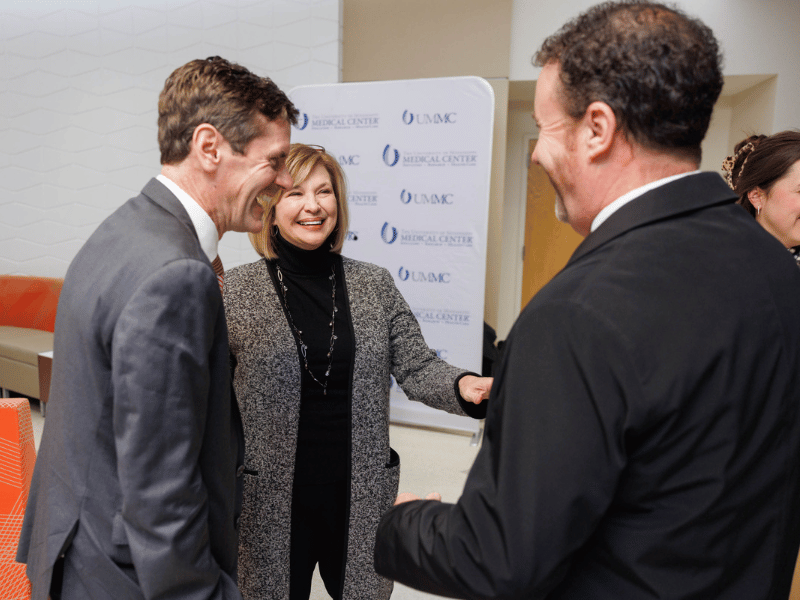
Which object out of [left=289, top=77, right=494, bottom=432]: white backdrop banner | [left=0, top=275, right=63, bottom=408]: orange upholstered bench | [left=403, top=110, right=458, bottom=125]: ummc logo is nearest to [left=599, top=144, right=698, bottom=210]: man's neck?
[left=289, top=77, right=494, bottom=432]: white backdrop banner

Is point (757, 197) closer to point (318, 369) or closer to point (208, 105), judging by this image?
point (318, 369)

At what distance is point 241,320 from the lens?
59.1 inches

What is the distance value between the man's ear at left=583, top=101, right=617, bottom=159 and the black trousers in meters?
1.14

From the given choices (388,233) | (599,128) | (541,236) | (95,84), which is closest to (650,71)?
(599,128)

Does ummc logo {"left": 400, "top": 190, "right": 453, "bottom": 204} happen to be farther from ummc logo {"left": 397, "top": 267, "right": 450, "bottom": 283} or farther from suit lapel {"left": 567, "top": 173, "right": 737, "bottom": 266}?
suit lapel {"left": 567, "top": 173, "right": 737, "bottom": 266}

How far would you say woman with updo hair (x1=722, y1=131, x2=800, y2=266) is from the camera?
1678 millimetres

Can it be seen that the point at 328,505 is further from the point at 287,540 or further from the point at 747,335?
the point at 747,335

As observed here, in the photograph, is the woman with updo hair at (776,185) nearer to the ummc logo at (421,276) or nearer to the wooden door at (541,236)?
the ummc logo at (421,276)

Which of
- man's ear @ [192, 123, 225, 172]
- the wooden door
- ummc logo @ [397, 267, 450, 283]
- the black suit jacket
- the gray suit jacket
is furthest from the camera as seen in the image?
the wooden door

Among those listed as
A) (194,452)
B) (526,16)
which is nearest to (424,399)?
(194,452)

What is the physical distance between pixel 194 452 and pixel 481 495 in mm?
461

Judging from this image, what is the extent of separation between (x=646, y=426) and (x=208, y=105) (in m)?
0.87

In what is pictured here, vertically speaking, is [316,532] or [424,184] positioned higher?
[424,184]

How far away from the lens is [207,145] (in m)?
1.00
